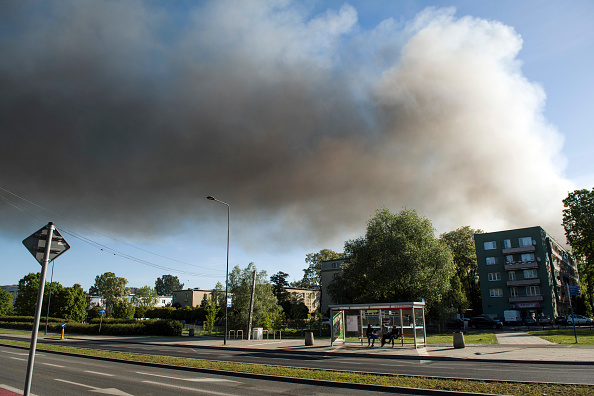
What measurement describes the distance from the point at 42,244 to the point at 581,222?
72264 millimetres

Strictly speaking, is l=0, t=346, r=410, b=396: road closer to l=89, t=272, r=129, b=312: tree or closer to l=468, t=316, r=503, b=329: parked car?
l=468, t=316, r=503, b=329: parked car

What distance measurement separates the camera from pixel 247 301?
47406mm

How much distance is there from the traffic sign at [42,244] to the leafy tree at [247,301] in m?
39.2

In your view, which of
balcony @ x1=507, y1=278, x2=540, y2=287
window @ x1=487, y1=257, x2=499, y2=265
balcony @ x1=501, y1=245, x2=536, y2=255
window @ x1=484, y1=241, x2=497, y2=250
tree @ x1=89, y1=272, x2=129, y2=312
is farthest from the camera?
tree @ x1=89, y1=272, x2=129, y2=312

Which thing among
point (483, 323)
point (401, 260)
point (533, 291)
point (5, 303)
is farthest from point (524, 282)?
point (5, 303)

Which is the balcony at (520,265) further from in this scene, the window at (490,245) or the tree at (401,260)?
the tree at (401,260)

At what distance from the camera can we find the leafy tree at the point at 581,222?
192 ft

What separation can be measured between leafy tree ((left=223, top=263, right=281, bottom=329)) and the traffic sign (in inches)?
1543

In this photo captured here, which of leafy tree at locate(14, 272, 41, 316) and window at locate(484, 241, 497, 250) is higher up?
window at locate(484, 241, 497, 250)

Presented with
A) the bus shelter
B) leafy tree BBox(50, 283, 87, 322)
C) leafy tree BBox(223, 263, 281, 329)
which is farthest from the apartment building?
leafy tree BBox(50, 283, 87, 322)

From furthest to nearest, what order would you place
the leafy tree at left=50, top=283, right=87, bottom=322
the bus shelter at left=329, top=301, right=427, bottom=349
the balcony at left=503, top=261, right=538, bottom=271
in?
the leafy tree at left=50, top=283, right=87, bottom=322
the balcony at left=503, top=261, right=538, bottom=271
the bus shelter at left=329, top=301, right=427, bottom=349

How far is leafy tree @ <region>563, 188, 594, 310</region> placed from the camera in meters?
58.6

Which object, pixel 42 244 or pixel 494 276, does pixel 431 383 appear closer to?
pixel 42 244

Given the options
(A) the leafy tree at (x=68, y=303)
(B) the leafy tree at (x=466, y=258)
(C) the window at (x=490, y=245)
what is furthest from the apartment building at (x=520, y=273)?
(A) the leafy tree at (x=68, y=303)
